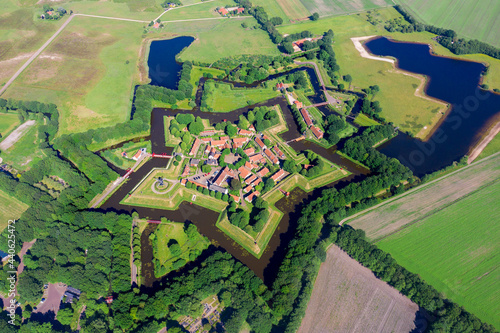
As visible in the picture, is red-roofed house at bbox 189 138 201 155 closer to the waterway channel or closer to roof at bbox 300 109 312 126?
the waterway channel

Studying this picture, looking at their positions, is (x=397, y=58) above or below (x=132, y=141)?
above

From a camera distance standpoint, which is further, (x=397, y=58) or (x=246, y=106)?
(x=397, y=58)

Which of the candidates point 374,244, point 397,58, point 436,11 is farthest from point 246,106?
point 436,11

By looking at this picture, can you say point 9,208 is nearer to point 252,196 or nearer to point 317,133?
point 252,196

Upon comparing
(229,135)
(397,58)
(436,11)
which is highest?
(436,11)

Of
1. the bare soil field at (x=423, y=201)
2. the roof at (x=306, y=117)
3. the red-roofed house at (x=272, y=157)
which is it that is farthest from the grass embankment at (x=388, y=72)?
the red-roofed house at (x=272, y=157)

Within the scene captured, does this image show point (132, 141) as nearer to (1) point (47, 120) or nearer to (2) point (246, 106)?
(1) point (47, 120)
